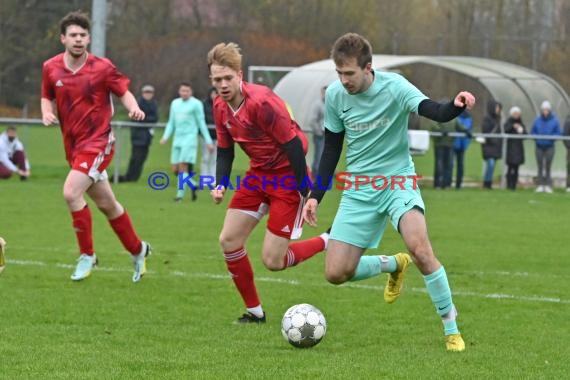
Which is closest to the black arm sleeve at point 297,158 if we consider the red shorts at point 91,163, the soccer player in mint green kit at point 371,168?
the soccer player in mint green kit at point 371,168

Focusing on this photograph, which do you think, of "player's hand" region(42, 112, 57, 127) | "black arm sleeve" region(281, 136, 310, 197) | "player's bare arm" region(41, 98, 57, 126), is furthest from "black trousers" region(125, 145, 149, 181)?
"black arm sleeve" region(281, 136, 310, 197)

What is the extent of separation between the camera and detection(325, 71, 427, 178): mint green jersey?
643 centimetres

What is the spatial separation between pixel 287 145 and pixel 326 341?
1.27 meters

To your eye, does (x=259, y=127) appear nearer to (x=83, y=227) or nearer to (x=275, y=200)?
(x=275, y=200)

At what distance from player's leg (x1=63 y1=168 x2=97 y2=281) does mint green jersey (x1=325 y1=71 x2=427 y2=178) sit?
276 cm

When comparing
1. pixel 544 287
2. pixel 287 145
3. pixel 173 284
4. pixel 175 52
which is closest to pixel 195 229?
pixel 173 284

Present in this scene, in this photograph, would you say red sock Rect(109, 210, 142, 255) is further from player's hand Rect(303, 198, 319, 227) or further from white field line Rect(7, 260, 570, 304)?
player's hand Rect(303, 198, 319, 227)

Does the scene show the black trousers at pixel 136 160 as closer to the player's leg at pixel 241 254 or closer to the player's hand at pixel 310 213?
the player's leg at pixel 241 254

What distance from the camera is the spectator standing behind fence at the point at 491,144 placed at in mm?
20375

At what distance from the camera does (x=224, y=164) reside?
739cm

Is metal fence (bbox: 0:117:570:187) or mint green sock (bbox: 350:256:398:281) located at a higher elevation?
mint green sock (bbox: 350:256:398:281)

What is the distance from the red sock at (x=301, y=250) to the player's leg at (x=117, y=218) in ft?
5.44

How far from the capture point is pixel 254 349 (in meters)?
6.32

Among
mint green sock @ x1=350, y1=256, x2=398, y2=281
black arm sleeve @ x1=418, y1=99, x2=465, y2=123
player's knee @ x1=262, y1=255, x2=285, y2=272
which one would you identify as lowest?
player's knee @ x1=262, y1=255, x2=285, y2=272
